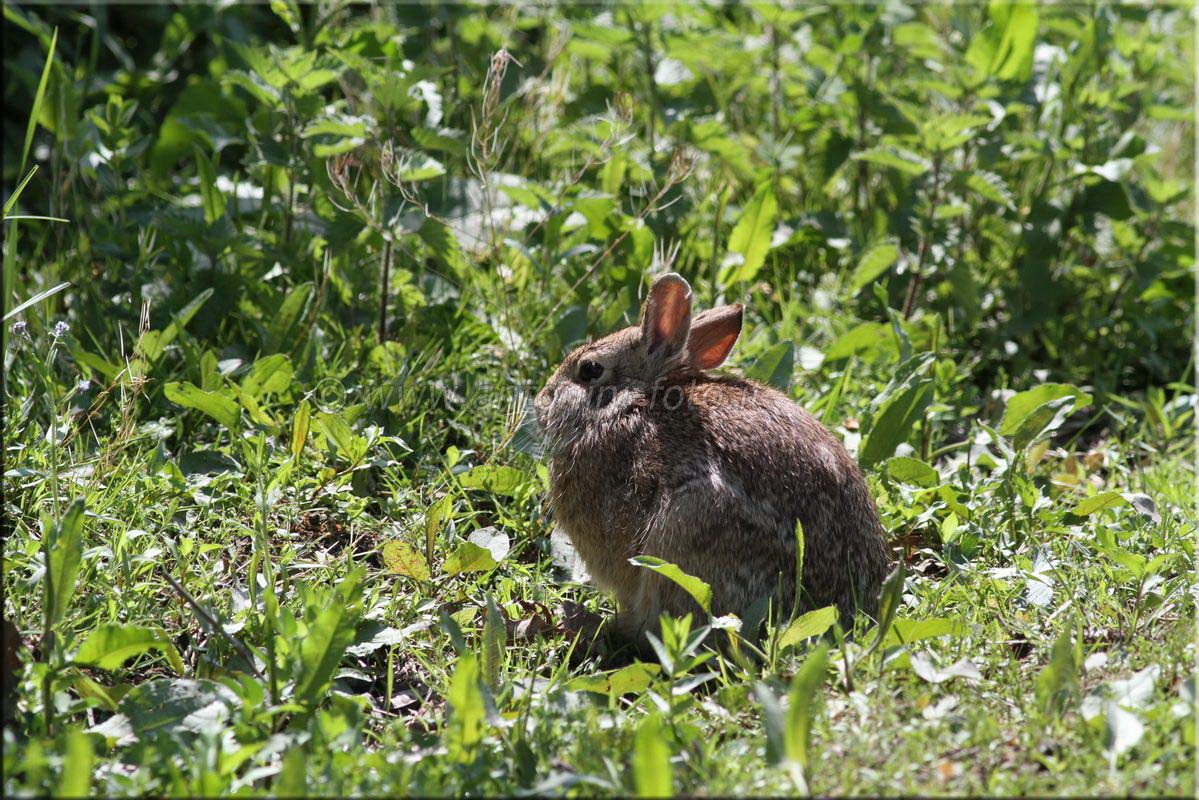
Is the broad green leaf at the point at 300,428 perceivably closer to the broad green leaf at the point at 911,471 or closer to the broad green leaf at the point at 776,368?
the broad green leaf at the point at 776,368

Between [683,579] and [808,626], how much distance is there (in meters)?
0.37

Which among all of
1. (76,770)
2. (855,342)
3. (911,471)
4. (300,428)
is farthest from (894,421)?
(76,770)

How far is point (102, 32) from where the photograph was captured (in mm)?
6215

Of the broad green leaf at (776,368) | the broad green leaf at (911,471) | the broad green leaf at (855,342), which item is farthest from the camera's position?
the broad green leaf at (855,342)

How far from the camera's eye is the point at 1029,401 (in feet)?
15.0

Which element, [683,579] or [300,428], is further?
[300,428]

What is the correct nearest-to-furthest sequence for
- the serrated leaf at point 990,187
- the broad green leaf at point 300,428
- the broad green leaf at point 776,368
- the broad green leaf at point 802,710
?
the broad green leaf at point 802,710
the broad green leaf at point 300,428
the broad green leaf at point 776,368
the serrated leaf at point 990,187

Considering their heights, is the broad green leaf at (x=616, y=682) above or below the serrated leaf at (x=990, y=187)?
below

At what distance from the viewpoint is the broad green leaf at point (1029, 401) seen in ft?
14.9

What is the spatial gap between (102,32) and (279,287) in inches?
84.0

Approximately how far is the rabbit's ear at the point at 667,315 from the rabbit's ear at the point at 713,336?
0.07 meters

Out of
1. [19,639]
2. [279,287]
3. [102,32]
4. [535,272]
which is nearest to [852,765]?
[19,639]

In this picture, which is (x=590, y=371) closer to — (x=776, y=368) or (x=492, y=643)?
(x=776, y=368)

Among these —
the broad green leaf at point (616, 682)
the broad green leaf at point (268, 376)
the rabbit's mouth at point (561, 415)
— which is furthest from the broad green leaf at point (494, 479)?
the broad green leaf at point (616, 682)
